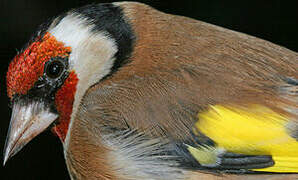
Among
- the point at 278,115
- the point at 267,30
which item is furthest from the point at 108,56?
the point at 267,30

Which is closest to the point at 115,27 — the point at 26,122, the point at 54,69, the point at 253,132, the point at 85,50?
the point at 85,50

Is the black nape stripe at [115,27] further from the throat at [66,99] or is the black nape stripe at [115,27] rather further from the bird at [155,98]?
the throat at [66,99]

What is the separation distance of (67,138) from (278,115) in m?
0.62

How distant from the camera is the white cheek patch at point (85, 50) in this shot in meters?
1.29

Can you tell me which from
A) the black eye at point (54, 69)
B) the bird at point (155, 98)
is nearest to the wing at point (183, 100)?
the bird at point (155, 98)

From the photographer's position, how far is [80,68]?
1.29m

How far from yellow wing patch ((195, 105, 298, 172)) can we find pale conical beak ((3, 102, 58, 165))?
1.46 feet

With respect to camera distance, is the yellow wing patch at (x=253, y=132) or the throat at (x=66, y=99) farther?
the throat at (x=66, y=99)

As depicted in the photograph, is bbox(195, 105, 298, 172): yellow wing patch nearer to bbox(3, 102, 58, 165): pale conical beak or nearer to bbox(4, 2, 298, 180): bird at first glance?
bbox(4, 2, 298, 180): bird

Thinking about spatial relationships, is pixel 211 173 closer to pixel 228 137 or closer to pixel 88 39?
pixel 228 137

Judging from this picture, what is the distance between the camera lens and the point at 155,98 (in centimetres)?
121

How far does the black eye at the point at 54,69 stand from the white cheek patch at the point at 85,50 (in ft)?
0.10

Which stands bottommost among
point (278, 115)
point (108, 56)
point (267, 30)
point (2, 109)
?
point (2, 109)

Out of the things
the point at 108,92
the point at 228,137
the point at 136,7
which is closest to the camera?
the point at 228,137
